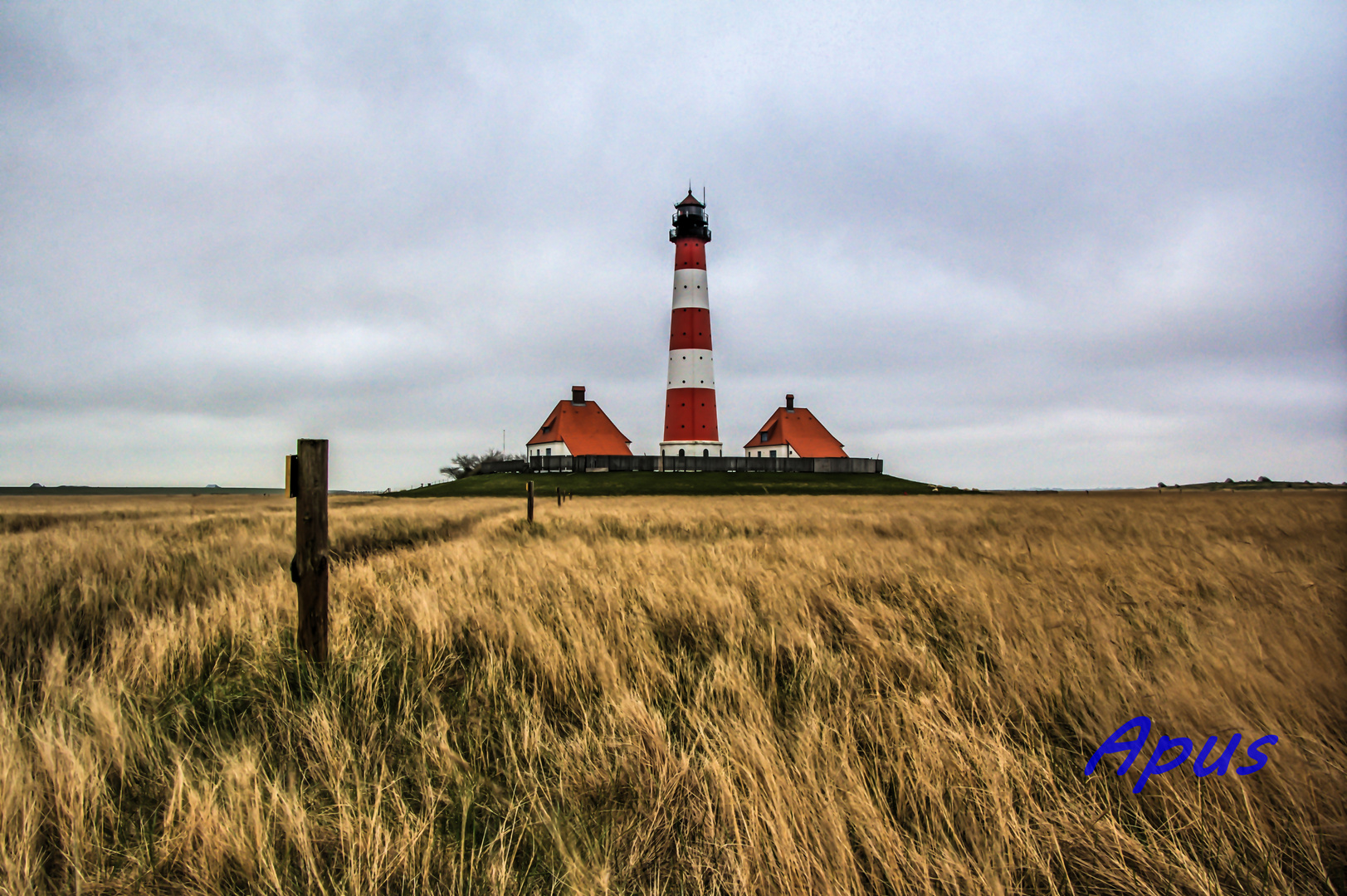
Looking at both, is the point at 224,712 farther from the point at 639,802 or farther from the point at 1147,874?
the point at 1147,874

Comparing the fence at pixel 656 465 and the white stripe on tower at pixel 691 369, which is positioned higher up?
the white stripe on tower at pixel 691 369

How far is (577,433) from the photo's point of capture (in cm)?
5400

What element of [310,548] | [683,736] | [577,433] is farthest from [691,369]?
[683,736]

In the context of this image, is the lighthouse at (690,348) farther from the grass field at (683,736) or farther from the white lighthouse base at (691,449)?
the grass field at (683,736)

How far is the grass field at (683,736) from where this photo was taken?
200 cm

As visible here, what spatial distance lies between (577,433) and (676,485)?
15.0m

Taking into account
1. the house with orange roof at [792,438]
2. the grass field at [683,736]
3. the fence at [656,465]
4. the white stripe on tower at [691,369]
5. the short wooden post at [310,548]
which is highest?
the white stripe on tower at [691,369]

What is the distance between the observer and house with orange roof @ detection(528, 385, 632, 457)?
2092 inches

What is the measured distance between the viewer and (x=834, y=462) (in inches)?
2055

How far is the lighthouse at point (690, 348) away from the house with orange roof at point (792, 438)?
1039 cm

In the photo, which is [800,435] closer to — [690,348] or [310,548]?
[690,348]

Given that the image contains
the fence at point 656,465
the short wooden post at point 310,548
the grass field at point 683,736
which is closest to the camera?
the grass field at point 683,736

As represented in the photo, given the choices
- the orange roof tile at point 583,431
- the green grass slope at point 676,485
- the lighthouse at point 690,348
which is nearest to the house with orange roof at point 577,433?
the orange roof tile at point 583,431

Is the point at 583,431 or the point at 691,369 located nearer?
the point at 691,369
